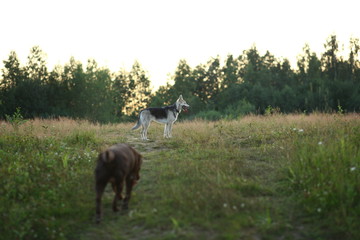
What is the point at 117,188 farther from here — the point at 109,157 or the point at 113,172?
the point at 109,157

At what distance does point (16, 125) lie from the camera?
→ 12594mm

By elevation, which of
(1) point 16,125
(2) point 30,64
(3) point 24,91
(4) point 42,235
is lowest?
(4) point 42,235

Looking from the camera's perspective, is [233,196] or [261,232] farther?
[233,196]

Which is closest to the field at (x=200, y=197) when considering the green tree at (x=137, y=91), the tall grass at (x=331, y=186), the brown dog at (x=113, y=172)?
the tall grass at (x=331, y=186)

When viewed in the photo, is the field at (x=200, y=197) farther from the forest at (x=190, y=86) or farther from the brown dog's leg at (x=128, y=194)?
the forest at (x=190, y=86)

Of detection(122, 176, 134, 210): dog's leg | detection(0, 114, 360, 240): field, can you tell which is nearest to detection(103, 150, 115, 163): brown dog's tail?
detection(122, 176, 134, 210): dog's leg

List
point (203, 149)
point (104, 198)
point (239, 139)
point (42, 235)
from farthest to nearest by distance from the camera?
point (239, 139)
point (203, 149)
point (104, 198)
point (42, 235)

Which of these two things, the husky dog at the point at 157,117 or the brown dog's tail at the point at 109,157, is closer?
the brown dog's tail at the point at 109,157

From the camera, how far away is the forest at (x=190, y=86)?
4547 cm

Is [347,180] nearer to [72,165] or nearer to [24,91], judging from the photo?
[72,165]

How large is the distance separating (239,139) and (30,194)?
743cm

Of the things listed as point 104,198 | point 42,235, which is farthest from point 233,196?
point 42,235

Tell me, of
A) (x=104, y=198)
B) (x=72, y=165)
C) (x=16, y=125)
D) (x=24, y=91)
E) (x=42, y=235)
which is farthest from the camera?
(x=24, y=91)

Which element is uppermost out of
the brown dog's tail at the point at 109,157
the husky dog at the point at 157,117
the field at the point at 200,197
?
the husky dog at the point at 157,117
